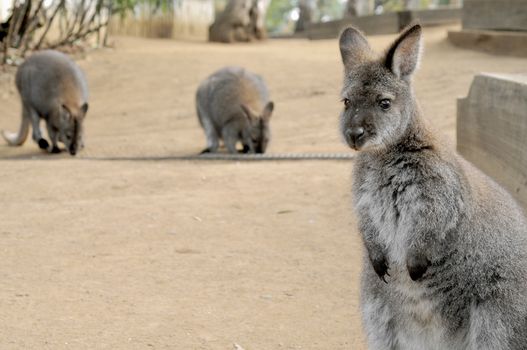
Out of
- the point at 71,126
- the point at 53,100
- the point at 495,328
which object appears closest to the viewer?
the point at 495,328

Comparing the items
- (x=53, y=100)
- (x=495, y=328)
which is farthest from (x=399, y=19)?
(x=495, y=328)

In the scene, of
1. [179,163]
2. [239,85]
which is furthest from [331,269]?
[239,85]

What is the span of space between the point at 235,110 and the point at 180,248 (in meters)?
4.52

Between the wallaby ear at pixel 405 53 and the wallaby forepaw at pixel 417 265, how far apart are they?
726 millimetres

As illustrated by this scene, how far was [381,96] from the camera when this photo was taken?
351 centimetres

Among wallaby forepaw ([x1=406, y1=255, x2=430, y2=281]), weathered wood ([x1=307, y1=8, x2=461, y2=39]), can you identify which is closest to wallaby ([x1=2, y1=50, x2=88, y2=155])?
weathered wood ([x1=307, y1=8, x2=461, y2=39])

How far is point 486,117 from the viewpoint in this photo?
18.1ft

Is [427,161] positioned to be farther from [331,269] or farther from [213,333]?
[331,269]

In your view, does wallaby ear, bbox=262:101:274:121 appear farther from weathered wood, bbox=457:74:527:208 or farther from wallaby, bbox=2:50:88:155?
weathered wood, bbox=457:74:527:208

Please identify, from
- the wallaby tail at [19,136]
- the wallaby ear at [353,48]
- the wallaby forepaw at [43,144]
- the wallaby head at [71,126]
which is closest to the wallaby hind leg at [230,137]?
the wallaby head at [71,126]

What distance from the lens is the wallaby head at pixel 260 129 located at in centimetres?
938

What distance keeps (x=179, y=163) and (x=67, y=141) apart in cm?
179

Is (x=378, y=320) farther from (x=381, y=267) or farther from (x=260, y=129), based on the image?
(x=260, y=129)

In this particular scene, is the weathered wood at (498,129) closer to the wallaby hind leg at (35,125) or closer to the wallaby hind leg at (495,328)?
the wallaby hind leg at (495,328)
